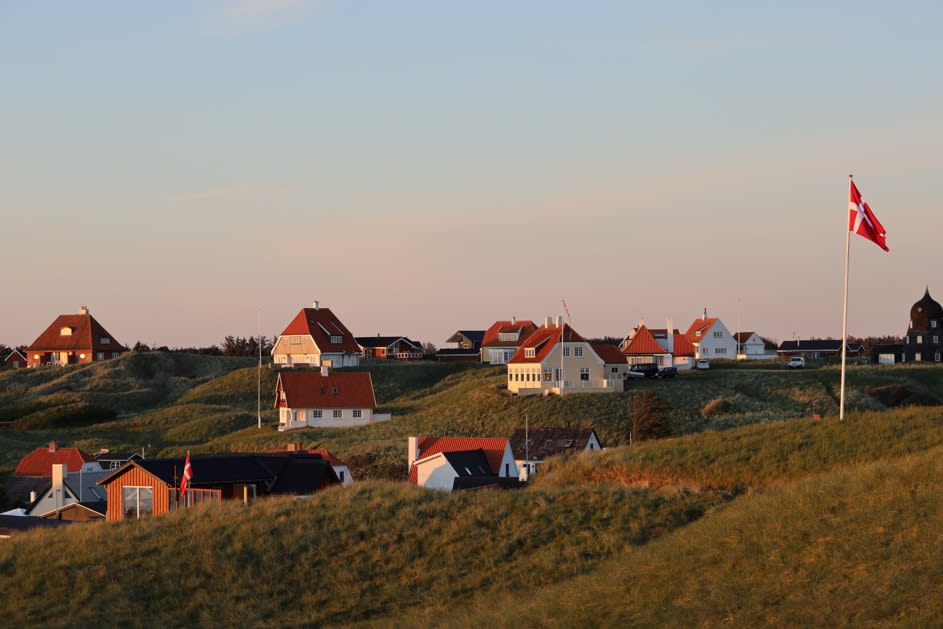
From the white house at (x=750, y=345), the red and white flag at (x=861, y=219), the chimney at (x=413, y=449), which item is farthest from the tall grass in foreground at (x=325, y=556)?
the white house at (x=750, y=345)

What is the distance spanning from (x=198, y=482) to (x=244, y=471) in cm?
250

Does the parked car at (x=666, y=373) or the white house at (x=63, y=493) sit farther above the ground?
the parked car at (x=666, y=373)

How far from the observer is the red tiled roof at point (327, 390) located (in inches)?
3639

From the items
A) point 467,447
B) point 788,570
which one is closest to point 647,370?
point 467,447

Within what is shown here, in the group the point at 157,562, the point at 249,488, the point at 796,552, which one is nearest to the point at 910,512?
the point at 796,552

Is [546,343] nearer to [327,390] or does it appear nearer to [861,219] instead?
[327,390]

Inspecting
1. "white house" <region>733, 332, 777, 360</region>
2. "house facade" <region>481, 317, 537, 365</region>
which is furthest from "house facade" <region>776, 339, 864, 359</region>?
"house facade" <region>481, 317, 537, 365</region>

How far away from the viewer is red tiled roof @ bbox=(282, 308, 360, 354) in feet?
402

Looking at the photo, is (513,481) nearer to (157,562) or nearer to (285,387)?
(157,562)

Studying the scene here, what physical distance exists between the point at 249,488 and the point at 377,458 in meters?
22.8

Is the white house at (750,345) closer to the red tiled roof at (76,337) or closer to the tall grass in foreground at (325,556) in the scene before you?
the red tiled roof at (76,337)

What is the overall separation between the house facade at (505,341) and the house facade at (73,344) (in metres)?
48.1

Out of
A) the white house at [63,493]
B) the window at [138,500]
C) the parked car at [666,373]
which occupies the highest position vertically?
the parked car at [666,373]

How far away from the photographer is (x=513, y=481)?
2100 inches
